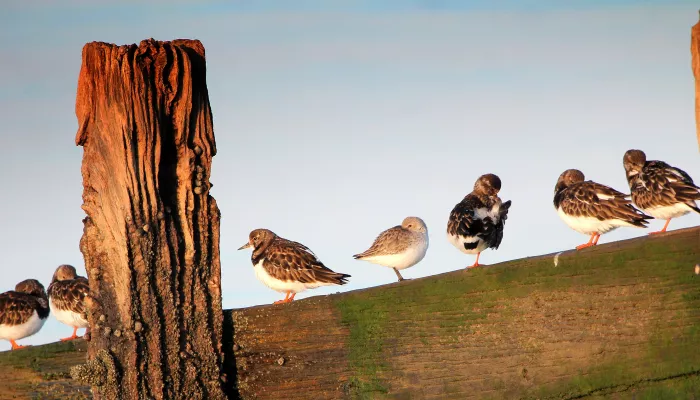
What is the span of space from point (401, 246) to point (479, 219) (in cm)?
234

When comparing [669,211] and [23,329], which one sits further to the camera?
[23,329]

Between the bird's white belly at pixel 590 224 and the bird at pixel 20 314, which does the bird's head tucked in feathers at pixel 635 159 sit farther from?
the bird at pixel 20 314

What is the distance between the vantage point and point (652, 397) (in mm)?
6176

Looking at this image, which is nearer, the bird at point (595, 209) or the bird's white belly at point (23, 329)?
the bird at point (595, 209)

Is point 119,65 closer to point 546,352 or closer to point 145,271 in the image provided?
point 145,271

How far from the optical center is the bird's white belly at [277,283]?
11891mm

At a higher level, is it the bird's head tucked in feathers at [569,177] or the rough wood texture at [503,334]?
the bird's head tucked in feathers at [569,177]

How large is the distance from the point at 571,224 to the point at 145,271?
17.4 ft

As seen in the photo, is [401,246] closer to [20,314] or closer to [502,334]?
[20,314]

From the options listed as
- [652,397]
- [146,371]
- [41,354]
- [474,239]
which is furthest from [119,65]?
[474,239]

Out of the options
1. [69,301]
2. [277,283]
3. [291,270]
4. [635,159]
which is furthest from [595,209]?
[69,301]

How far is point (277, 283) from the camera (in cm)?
1201

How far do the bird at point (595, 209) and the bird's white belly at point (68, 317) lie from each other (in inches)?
265

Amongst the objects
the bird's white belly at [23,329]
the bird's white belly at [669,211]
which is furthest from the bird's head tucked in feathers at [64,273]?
the bird's white belly at [669,211]
